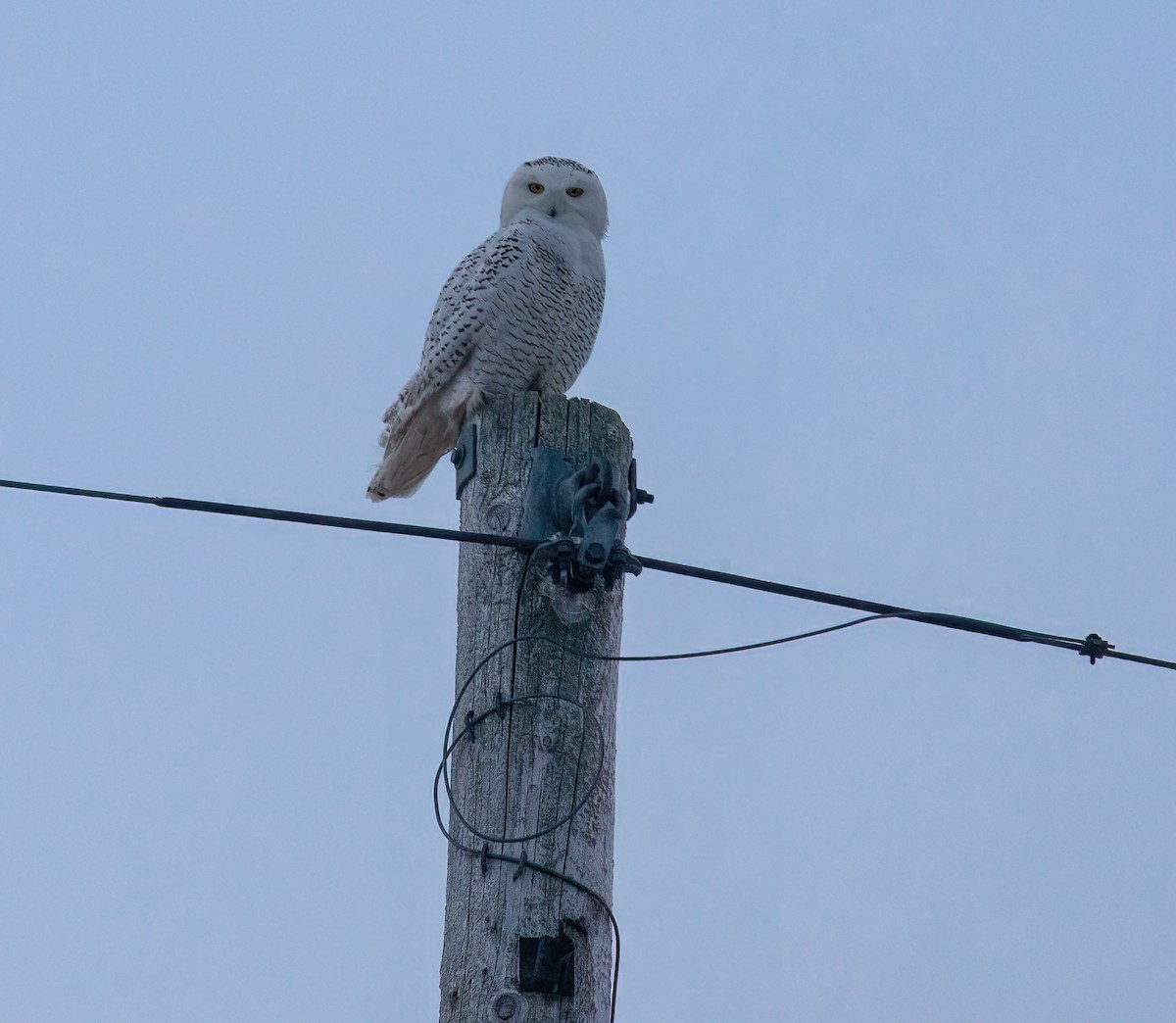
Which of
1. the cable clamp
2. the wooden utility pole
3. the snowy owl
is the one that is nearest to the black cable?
the wooden utility pole

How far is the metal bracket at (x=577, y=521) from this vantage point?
308cm

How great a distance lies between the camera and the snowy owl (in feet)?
17.8

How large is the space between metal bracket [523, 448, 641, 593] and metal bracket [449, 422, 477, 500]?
0.53 feet

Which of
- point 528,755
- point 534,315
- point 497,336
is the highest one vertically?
point 534,315

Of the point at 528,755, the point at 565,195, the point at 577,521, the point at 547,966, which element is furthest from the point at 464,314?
the point at 547,966

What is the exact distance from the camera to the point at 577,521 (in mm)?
3109

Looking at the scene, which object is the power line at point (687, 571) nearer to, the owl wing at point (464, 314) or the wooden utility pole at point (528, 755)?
the wooden utility pole at point (528, 755)

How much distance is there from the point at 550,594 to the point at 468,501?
336 millimetres

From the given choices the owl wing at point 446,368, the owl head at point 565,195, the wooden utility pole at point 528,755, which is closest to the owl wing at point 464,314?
the owl wing at point 446,368

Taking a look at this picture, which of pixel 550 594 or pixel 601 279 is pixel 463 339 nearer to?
pixel 601 279

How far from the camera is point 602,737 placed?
9.80 feet

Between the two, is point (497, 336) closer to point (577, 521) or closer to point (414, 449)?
point (414, 449)

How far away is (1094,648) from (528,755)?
1.44 metres

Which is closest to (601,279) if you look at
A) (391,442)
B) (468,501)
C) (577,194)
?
(577,194)
